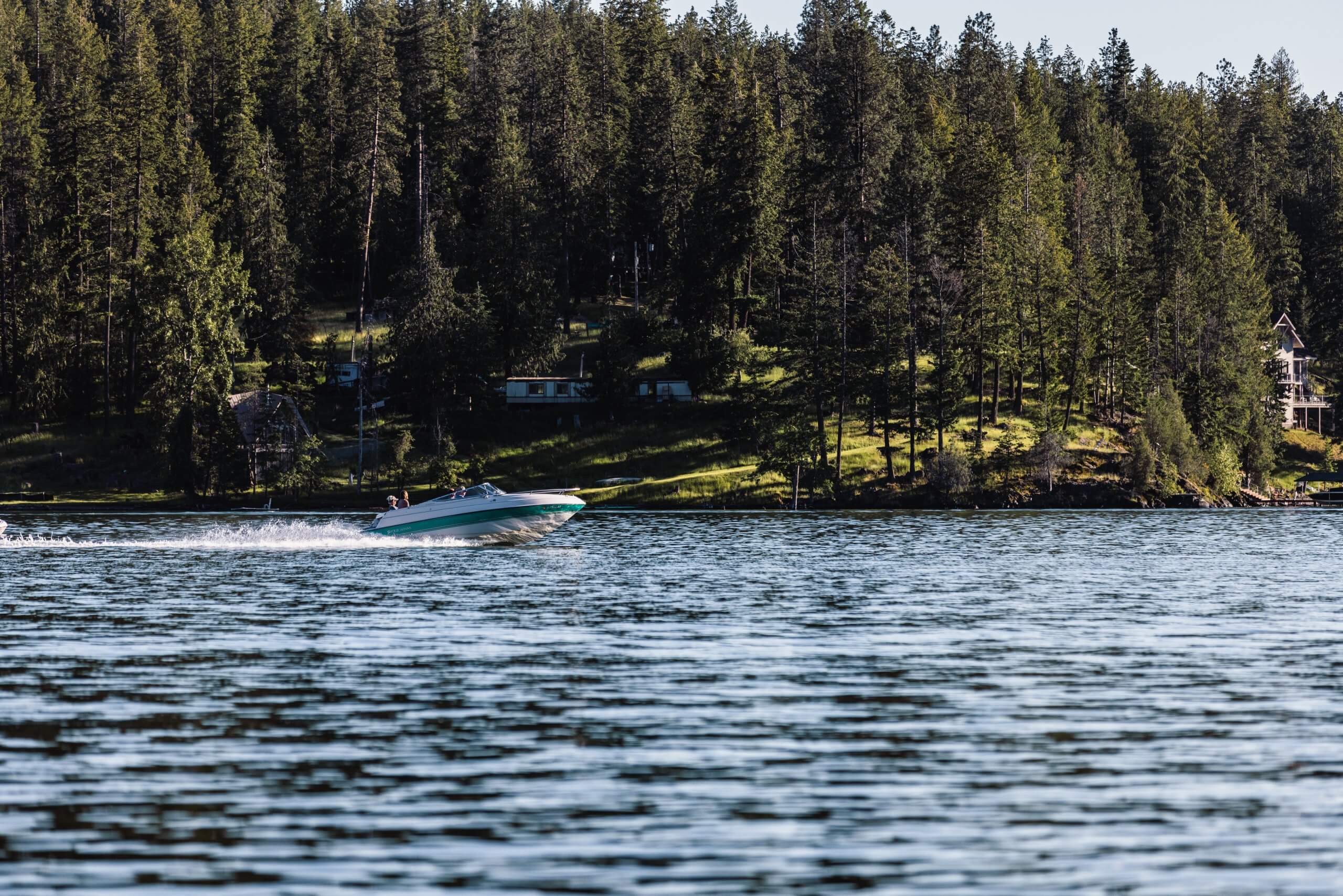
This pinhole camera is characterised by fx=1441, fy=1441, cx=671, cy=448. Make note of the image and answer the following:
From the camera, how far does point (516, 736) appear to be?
2016 cm

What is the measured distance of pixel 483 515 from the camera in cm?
5556

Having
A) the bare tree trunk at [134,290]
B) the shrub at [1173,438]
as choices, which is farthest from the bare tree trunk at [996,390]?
the bare tree trunk at [134,290]

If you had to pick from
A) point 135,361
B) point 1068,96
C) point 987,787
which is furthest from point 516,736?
point 1068,96

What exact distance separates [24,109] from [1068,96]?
4660 inches

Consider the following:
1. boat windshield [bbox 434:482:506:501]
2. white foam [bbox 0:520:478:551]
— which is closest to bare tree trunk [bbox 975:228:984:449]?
white foam [bbox 0:520:478:551]

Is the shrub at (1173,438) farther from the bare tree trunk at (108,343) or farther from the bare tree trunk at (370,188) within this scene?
the bare tree trunk at (108,343)

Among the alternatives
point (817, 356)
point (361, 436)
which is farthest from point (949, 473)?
point (361, 436)

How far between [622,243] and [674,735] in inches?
4729

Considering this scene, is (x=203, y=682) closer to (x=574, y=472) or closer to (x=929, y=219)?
(x=574, y=472)

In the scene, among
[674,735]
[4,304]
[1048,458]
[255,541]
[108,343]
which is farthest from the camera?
[4,304]

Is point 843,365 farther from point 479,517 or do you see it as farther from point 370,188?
point 479,517

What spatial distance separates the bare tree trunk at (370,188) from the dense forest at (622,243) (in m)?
0.46

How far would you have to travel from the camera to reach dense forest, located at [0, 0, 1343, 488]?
343 feet

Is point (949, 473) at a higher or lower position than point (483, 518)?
lower
